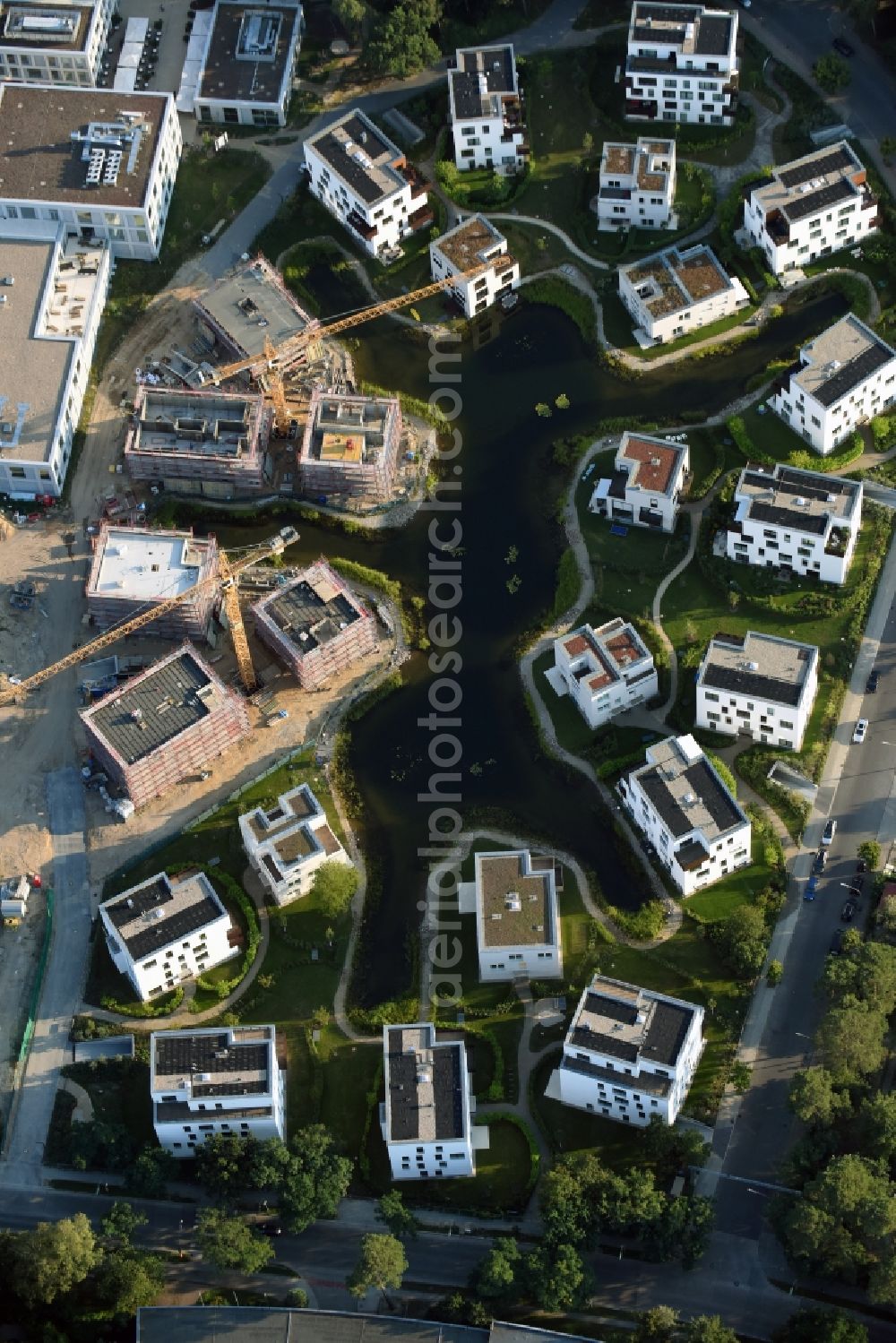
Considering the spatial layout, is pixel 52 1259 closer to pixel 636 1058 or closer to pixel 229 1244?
pixel 229 1244

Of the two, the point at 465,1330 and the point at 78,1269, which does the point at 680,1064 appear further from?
the point at 78,1269

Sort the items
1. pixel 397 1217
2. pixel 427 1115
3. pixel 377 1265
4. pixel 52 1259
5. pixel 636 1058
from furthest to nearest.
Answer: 1. pixel 636 1058
2. pixel 427 1115
3. pixel 397 1217
4. pixel 52 1259
5. pixel 377 1265

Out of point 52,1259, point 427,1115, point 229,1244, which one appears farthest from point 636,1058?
point 52,1259

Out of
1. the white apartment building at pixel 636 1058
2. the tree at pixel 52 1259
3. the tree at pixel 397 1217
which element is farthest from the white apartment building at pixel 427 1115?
the tree at pixel 52 1259

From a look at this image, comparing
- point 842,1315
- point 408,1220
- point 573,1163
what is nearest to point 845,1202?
point 842,1315

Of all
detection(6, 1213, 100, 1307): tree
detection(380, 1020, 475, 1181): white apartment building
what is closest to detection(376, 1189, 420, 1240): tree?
detection(380, 1020, 475, 1181): white apartment building

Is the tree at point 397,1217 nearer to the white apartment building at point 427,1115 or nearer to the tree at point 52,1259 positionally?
the white apartment building at point 427,1115
